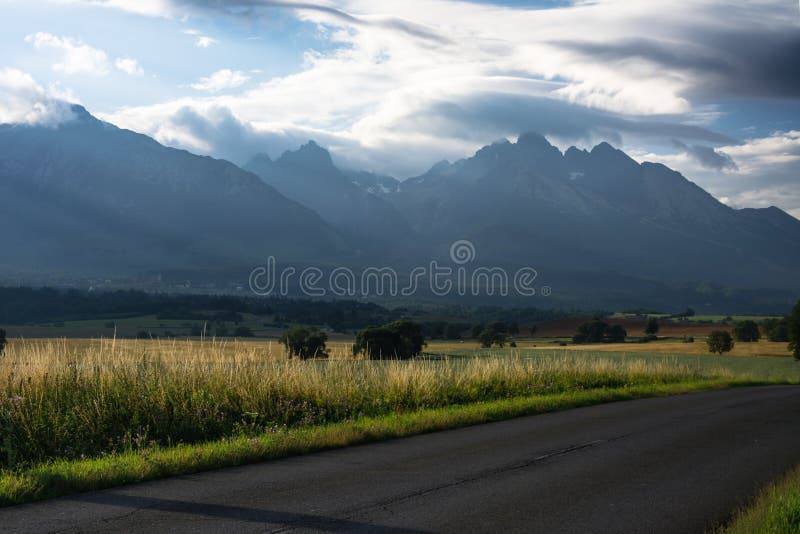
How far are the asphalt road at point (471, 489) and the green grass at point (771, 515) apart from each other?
0.99 feet

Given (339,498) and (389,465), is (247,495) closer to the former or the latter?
(339,498)

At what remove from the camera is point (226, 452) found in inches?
470

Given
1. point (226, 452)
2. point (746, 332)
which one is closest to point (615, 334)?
point (746, 332)

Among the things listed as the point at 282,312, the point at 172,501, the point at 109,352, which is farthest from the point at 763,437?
the point at 282,312

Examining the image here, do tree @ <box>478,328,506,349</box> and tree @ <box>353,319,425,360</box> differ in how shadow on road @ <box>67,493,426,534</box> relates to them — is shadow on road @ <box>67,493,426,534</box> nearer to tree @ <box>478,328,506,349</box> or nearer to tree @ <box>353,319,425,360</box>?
tree @ <box>353,319,425,360</box>

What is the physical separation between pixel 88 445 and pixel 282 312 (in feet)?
416

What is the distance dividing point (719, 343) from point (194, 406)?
66757 millimetres

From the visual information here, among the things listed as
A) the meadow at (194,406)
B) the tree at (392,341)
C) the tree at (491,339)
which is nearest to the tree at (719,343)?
the tree at (491,339)

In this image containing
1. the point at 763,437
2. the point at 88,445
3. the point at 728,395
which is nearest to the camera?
the point at 88,445

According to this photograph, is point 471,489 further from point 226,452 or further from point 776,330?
point 776,330

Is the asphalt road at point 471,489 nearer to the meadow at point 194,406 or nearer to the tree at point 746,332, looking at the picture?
the meadow at point 194,406

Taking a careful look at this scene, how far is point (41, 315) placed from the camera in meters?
129

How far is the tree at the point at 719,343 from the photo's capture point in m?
72.9

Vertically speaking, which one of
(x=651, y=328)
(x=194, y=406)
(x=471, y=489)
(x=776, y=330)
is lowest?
(x=651, y=328)
